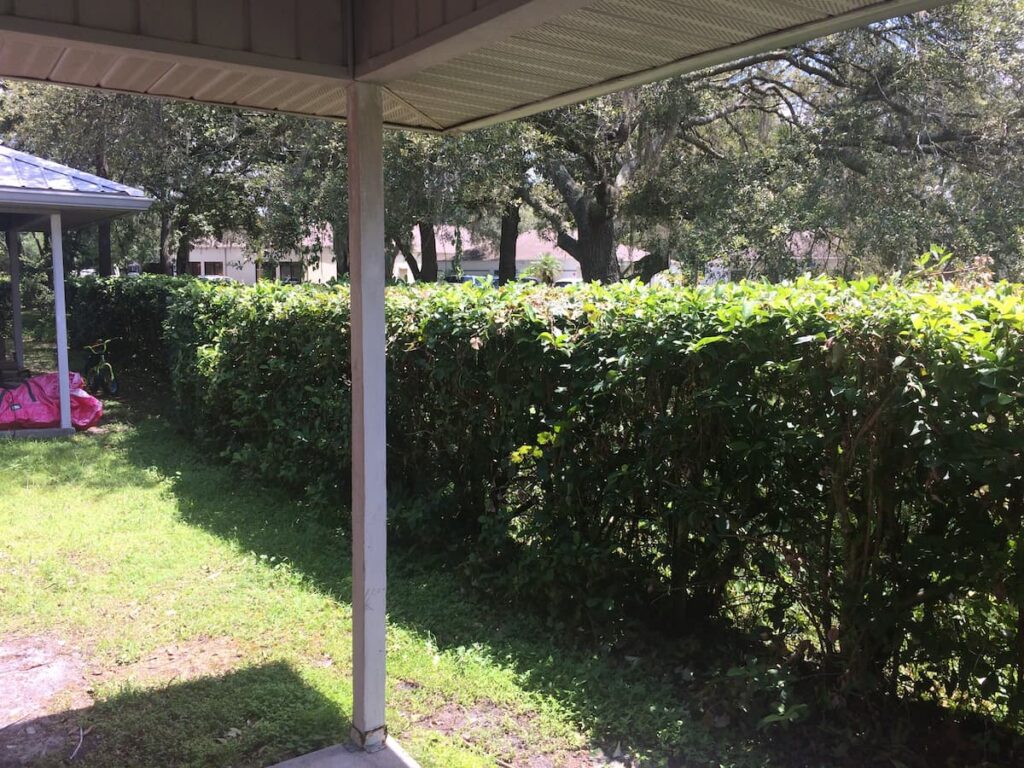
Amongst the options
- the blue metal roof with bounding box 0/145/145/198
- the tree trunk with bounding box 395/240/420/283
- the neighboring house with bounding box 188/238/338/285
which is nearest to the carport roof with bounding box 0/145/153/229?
Result: the blue metal roof with bounding box 0/145/145/198

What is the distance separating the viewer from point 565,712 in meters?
3.38

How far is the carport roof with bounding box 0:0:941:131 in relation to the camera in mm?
2090

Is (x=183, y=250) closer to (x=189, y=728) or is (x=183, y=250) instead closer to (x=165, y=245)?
(x=165, y=245)

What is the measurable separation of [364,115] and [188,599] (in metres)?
3.11

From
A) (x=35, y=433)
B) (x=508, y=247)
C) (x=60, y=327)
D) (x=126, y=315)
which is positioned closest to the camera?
(x=35, y=433)

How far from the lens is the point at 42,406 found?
9.15 meters

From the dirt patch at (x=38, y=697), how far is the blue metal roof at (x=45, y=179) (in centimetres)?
612

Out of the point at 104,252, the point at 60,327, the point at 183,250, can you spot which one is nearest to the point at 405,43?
the point at 60,327

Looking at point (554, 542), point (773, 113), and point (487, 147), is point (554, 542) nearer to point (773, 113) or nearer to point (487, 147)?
point (487, 147)

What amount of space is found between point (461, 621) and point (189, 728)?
1456mm

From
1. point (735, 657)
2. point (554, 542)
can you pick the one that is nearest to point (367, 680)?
point (554, 542)

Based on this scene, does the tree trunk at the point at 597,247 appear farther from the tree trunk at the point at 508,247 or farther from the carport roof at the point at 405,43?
the carport roof at the point at 405,43

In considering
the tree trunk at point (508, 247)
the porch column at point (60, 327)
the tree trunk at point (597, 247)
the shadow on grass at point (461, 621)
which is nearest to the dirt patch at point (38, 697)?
the shadow on grass at point (461, 621)

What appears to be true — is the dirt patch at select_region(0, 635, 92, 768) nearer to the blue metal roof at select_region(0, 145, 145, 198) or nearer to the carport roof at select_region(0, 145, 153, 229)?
the carport roof at select_region(0, 145, 153, 229)
